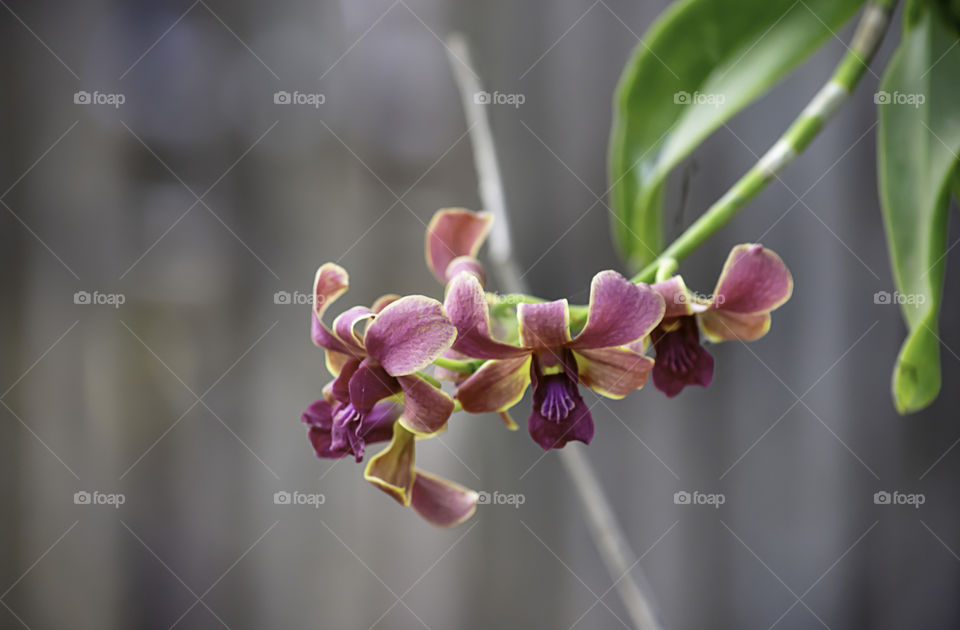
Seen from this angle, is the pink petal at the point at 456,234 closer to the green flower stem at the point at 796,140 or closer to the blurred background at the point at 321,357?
the green flower stem at the point at 796,140

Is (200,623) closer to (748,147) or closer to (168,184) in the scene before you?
(168,184)

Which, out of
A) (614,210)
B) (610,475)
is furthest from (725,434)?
(614,210)

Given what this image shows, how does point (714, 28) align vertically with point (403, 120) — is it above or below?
below

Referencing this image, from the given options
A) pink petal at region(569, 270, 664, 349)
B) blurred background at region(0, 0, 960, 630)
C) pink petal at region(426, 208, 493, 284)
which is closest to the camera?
pink petal at region(569, 270, 664, 349)

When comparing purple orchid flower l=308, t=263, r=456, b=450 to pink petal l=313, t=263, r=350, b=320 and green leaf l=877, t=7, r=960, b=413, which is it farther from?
green leaf l=877, t=7, r=960, b=413

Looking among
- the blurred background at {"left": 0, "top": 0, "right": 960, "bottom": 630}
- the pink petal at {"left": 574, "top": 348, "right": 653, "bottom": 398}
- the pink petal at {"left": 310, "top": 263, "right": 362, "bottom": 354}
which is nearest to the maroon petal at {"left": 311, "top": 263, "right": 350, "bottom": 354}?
the pink petal at {"left": 310, "top": 263, "right": 362, "bottom": 354}

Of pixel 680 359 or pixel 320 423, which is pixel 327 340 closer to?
pixel 320 423
